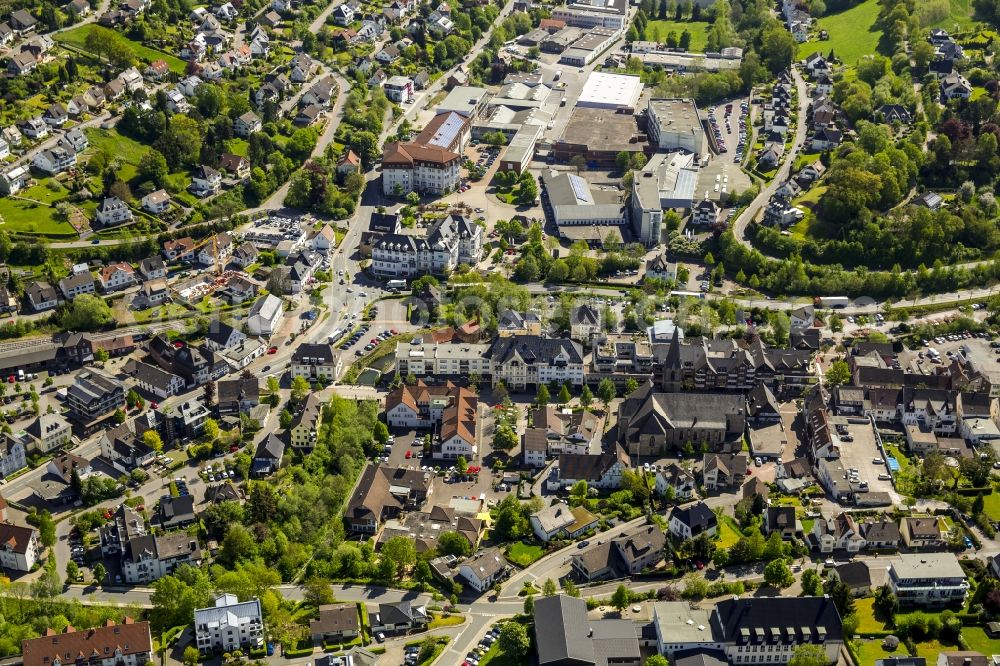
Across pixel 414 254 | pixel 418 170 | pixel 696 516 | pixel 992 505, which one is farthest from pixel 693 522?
pixel 418 170

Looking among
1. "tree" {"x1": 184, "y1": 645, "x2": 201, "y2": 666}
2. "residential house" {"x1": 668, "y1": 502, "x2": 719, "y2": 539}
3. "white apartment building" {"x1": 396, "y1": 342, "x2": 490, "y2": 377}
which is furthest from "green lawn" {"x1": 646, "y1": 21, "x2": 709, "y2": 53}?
"tree" {"x1": 184, "y1": 645, "x2": 201, "y2": 666}

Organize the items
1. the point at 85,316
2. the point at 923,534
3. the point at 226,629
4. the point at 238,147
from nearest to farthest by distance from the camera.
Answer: the point at 226,629, the point at 923,534, the point at 85,316, the point at 238,147

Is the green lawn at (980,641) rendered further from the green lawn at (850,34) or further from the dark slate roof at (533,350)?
the green lawn at (850,34)

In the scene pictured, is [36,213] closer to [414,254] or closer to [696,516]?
[414,254]

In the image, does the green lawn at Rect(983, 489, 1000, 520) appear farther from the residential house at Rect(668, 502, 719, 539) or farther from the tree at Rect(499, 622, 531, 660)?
the tree at Rect(499, 622, 531, 660)

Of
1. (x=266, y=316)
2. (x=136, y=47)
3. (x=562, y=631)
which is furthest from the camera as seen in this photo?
(x=136, y=47)

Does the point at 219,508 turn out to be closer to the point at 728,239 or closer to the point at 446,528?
the point at 446,528
